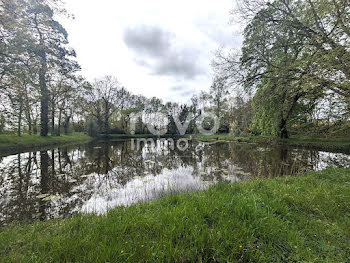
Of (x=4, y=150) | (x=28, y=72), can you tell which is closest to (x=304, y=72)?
(x=28, y=72)

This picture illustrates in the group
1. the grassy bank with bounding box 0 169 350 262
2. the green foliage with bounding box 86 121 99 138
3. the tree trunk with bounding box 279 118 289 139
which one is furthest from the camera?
the green foliage with bounding box 86 121 99 138

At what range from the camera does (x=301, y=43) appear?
23.2 feet

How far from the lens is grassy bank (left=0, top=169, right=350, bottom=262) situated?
5.31 feet

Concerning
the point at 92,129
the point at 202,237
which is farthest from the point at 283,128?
the point at 92,129

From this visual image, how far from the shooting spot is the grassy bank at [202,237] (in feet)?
5.31

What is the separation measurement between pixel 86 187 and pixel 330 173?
9365mm

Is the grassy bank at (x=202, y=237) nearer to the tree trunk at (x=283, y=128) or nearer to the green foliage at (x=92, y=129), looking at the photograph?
the tree trunk at (x=283, y=128)

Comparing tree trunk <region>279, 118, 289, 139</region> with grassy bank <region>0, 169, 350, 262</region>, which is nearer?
grassy bank <region>0, 169, 350, 262</region>

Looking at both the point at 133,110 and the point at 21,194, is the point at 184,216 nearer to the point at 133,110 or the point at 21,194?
the point at 21,194

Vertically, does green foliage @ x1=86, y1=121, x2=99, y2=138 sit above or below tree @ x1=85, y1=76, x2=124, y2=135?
below

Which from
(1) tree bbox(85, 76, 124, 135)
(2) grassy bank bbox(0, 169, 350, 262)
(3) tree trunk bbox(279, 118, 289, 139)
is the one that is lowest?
(2) grassy bank bbox(0, 169, 350, 262)

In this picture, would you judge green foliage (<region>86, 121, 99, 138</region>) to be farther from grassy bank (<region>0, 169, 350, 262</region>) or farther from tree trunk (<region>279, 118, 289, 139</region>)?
tree trunk (<region>279, 118, 289, 139</region>)

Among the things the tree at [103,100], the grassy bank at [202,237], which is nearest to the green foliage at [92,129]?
the tree at [103,100]

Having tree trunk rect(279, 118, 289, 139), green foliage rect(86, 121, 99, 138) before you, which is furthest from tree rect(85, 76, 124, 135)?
tree trunk rect(279, 118, 289, 139)
